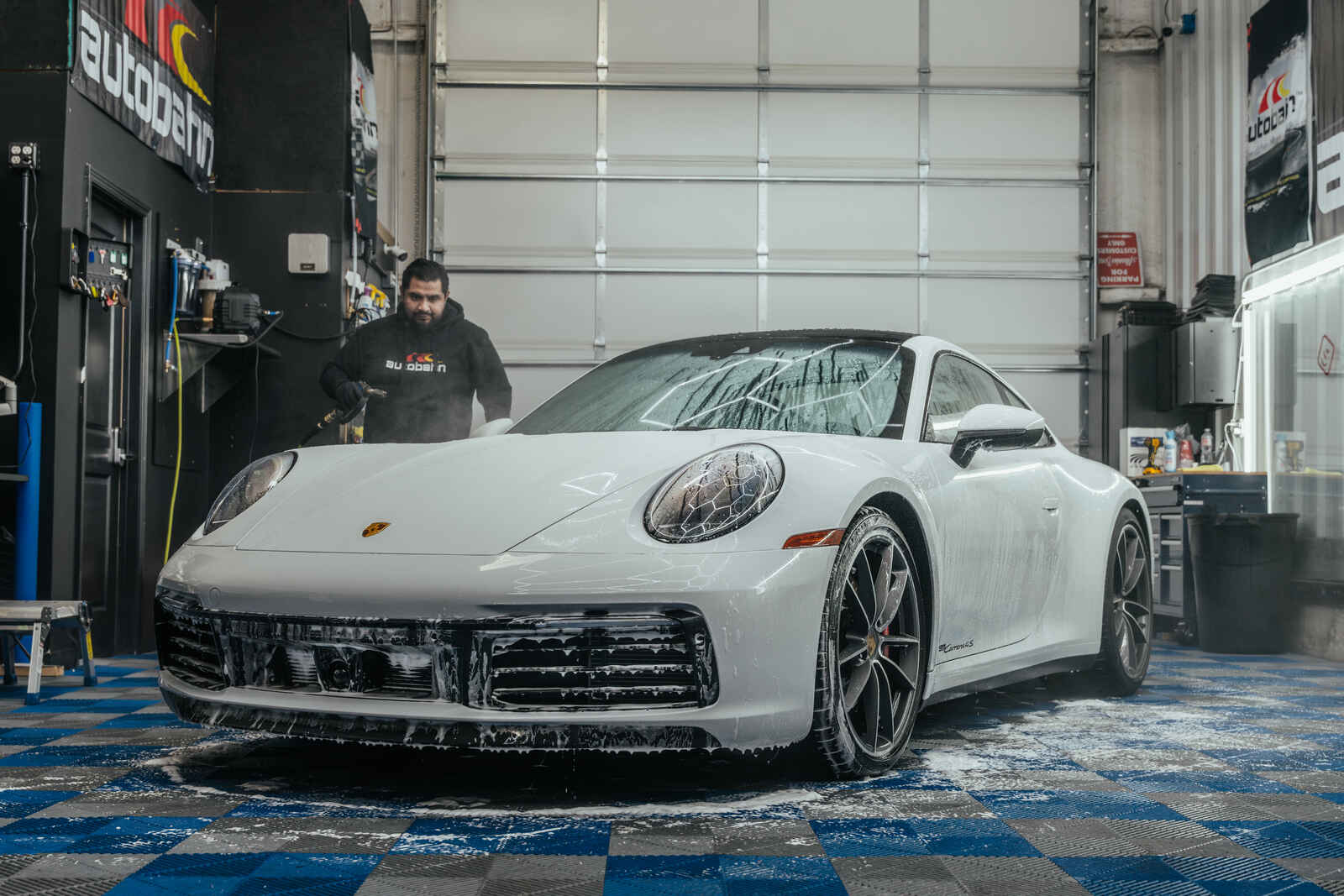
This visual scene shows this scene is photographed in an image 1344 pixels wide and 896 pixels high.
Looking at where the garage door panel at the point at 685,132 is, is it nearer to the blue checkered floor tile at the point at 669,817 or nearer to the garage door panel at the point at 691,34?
the garage door panel at the point at 691,34

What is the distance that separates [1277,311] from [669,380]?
6.08 meters

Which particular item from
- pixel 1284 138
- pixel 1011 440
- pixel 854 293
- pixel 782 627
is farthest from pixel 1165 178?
pixel 782 627

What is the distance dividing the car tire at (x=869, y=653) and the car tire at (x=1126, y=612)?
1.61 m

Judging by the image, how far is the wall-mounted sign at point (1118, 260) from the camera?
13.4 m

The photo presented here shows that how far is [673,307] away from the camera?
13.1m

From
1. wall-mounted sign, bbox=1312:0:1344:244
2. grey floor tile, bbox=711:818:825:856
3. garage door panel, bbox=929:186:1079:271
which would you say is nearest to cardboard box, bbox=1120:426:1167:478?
garage door panel, bbox=929:186:1079:271

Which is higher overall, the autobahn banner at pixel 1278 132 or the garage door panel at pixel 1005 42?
the garage door panel at pixel 1005 42

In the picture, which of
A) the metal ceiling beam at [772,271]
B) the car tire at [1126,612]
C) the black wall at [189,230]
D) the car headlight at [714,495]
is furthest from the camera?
the metal ceiling beam at [772,271]

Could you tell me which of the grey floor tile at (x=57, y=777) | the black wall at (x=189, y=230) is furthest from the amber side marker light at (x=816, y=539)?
the black wall at (x=189, y=230)

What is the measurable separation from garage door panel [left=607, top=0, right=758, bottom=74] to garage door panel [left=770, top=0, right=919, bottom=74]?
0.28 metres

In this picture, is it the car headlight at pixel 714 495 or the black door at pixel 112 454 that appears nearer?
the car headlight at pixel 714 495

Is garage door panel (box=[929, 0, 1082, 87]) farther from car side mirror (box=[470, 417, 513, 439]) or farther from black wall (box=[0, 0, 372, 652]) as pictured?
car side mirror (box=[470, 417, 513, 439])

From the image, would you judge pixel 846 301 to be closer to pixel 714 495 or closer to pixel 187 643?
pixel 714 495

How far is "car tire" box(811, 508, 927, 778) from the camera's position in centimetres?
286
